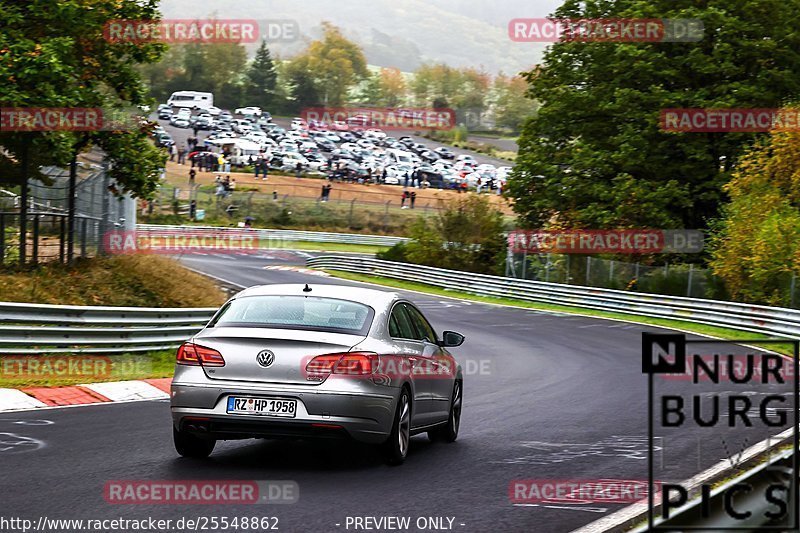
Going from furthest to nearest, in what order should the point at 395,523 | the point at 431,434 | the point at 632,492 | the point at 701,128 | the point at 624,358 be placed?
the point at 701,128, the point at 624,358, the point at 431,434, the point at 632,492, the point at 395,523

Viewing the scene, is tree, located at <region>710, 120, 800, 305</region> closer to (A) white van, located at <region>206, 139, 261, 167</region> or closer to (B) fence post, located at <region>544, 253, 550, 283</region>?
(B) fence post, located at <region>544, 253, 550, 283</region>

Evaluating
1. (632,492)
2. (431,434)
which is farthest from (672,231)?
(632,492)

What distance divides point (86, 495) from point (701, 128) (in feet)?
121

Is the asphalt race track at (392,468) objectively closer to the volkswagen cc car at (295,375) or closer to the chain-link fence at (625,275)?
the volkswagen cc car at (295,375)

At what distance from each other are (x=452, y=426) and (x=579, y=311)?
2953 cm

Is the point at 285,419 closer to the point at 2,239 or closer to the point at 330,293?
the point at 330,293

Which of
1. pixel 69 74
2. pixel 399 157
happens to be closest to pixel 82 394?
pixel 69 74

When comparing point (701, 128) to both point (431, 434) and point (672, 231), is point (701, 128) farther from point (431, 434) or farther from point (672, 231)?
point (431, 434)

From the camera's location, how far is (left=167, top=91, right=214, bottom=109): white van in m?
128

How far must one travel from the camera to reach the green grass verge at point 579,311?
32812mm

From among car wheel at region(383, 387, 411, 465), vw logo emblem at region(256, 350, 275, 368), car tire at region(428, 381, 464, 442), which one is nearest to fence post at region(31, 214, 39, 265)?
car tire at region(428, 381, 464, 442)

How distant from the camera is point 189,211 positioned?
71562 millimetres

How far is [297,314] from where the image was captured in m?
9.84

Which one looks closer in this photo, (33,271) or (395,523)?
(395,523)
